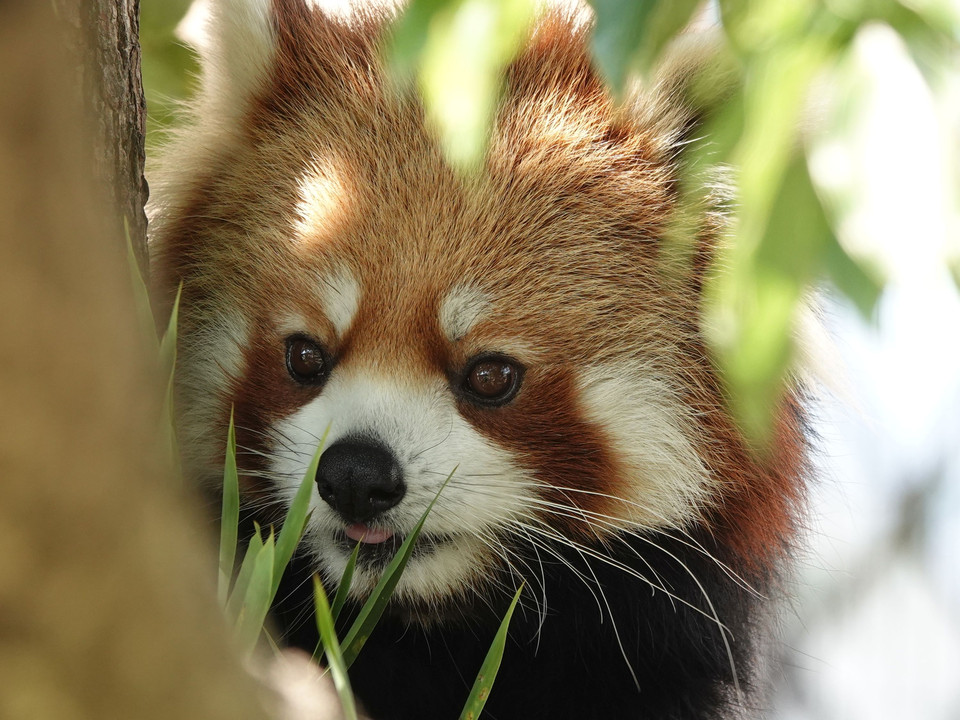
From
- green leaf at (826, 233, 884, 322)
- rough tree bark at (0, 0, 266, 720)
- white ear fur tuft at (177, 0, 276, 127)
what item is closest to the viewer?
rough tree bark at (0, 0, 266, 720)

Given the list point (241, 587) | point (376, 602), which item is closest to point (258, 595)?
point (241, 587)

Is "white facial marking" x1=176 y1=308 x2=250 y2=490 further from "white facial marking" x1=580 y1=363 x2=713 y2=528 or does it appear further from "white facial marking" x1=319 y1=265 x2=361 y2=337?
"white facial marking" x1=580 y1=363 x2=713 y2=528

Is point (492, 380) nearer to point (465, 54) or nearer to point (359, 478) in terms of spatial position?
point (359, 478)

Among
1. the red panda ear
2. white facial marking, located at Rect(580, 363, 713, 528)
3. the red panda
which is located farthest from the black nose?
the red panda ear

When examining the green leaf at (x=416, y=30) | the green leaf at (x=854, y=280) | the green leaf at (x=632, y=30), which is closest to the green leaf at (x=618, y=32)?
the green leaf at (x=632, y=30)

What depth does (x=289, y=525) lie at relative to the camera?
4.91 ft

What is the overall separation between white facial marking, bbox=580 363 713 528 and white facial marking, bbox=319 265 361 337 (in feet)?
1.61

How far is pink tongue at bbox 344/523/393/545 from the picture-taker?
1777 mm

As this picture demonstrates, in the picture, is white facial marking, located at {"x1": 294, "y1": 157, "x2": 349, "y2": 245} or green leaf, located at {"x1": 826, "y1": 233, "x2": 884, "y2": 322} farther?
white facial marking, located at {"x1": 294, "y1": 157, "x2": 349, "y2": 245}

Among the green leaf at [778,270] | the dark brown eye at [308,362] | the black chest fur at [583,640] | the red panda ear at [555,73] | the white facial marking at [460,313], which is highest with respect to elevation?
the red panda ear at [555,73]

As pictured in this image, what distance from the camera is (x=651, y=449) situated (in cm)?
191

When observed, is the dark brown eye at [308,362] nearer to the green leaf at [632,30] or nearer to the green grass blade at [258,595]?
the green grass blade at [258,595]

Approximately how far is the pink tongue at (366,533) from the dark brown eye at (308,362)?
0.29m

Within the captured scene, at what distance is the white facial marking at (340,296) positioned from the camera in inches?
72.4
